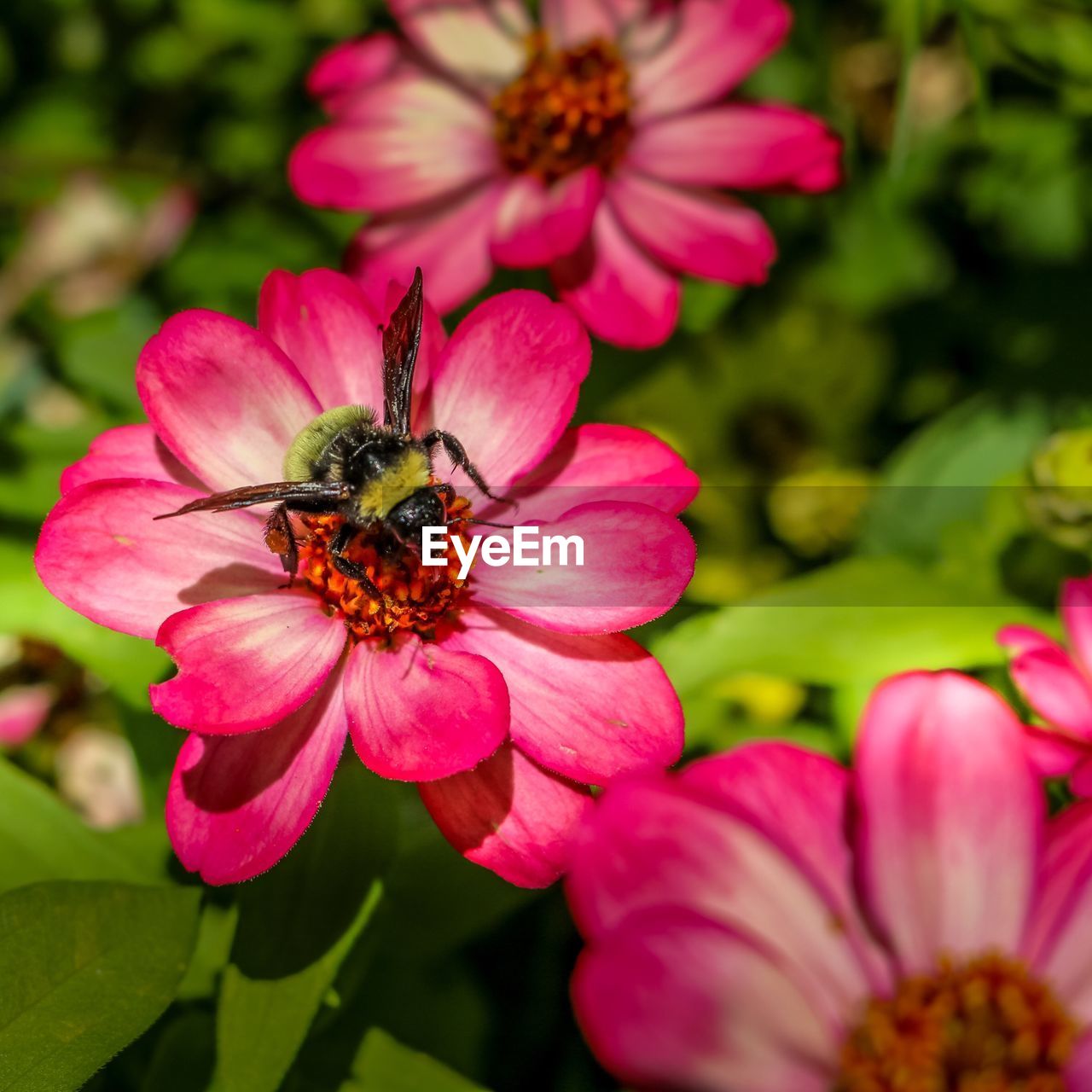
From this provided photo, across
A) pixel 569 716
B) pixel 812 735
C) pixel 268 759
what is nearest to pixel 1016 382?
pixel 812 735

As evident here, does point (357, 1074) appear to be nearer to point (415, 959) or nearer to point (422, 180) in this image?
point (415, 959)

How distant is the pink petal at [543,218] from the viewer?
0.92m

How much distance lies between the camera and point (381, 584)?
30.9 inches

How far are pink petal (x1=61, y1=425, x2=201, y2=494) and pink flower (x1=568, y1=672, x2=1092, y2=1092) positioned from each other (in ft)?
1.37

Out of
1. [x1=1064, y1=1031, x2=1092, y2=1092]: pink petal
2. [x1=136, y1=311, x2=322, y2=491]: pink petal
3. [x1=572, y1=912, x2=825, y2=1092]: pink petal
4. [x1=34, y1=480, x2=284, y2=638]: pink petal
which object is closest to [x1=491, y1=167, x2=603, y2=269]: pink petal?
[x1=136, y1=311, x2=322, y2=491]: pink petal

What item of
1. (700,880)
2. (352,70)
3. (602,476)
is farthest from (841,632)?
(352,70)

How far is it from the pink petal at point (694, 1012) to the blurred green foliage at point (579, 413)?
0.27 meters

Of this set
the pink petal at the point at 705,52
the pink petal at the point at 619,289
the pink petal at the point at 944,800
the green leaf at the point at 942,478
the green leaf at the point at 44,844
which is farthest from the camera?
the green leaf at the point at 942,478

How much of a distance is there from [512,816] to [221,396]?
1.17 feet

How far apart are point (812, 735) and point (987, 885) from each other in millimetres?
458

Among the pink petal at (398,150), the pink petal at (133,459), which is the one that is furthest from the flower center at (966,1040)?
the pink petal at (398,150)

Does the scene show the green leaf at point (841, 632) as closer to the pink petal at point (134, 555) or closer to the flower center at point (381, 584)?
the flower center at point (381, 584)

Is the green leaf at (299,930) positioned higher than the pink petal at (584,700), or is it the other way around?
the pink petal at (584,700)

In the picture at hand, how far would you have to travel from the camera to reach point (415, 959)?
96cm
